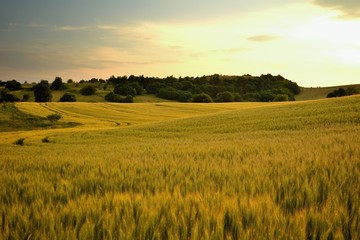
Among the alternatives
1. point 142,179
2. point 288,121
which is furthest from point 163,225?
point 288,121

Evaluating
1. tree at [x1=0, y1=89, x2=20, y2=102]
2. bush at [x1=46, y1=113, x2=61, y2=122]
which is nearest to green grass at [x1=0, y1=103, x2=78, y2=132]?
bush at [x1=46, y1=113, x2=61, y2=122]

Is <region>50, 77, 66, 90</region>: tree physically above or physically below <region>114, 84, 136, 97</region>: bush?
above

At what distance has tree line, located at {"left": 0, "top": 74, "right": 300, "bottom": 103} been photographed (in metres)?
95.7

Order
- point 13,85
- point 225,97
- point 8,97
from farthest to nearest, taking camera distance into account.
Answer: point 225,97
point 13,85
point 8,97

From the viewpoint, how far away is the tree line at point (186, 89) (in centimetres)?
9572

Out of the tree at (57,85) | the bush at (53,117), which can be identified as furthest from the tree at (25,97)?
the bush at (53,117)

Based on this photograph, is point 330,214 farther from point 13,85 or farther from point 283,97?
point 13,85

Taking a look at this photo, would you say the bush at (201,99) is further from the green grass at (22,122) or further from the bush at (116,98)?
the green grass at (22,122)

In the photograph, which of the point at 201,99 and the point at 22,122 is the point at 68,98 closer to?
the point at 22,122

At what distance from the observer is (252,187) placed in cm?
339

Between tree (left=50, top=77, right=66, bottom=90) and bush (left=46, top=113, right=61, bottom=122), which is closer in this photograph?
bush (left=46, top=113, right=61, bottom=122)

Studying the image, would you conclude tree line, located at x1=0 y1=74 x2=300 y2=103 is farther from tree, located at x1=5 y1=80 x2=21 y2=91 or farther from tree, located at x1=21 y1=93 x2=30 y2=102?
tree, located at x1=21 y1=93 x2=30 y2=102

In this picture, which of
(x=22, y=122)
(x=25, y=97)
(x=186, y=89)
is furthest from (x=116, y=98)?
(x=22, y=122)

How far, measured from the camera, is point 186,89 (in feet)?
419
